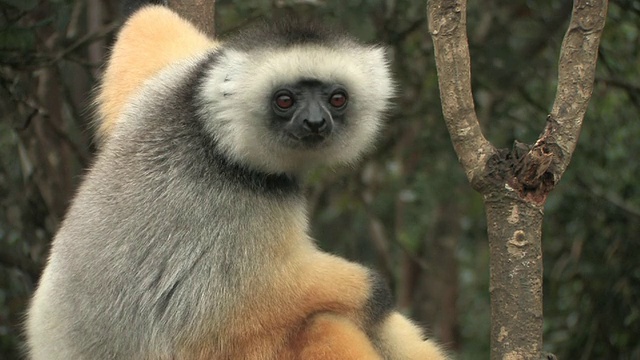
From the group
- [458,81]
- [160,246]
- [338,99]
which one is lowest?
[160,246]

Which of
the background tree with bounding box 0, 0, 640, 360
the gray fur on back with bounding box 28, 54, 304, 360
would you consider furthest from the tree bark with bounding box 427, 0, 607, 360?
the background tree with bounding box 0, 0, 640, 360

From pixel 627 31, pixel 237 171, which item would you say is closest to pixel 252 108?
pixel 237 171

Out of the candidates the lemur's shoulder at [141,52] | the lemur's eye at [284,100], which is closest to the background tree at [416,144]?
the lemur's shoulder at [141,52]

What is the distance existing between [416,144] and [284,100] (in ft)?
16.8

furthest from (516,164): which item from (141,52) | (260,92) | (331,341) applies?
(141,52)

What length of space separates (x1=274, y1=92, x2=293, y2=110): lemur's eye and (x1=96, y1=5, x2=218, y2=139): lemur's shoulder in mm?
1056

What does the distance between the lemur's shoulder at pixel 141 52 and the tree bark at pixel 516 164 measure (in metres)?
2.07

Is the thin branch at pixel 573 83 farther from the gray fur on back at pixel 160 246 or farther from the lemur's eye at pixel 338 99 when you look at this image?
the gray fur on back at pixel 160 246

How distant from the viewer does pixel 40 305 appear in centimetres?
534

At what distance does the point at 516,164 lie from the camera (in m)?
4.36

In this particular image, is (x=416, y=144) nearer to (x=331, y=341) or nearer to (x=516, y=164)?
(x=331, y=341)

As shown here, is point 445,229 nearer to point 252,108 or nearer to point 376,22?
point 376,22

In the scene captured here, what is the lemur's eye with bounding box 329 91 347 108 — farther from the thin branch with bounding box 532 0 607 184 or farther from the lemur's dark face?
the thin branch with bounding box 532 0 607 184

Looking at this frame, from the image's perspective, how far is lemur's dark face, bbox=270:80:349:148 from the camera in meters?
5.06
